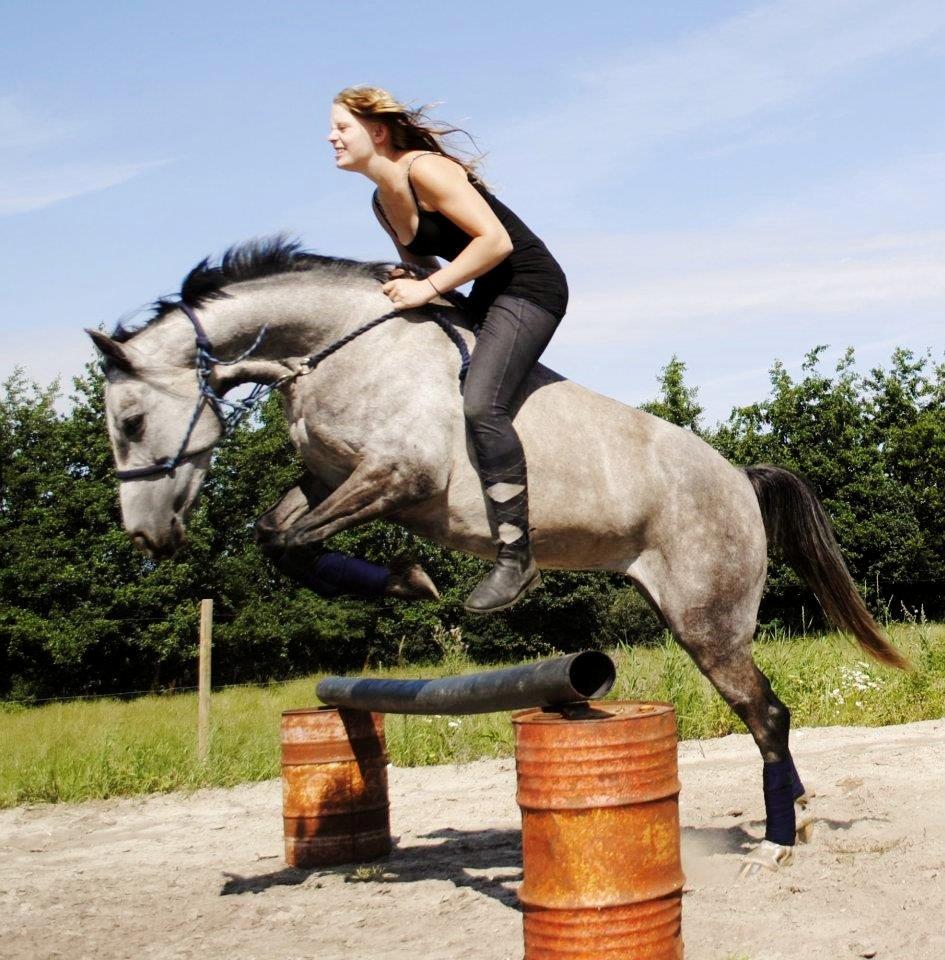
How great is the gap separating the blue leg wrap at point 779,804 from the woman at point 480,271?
1646 mm

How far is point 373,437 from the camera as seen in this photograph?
13.6 ft

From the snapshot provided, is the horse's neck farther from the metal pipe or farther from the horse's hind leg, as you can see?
the horse's hind leg

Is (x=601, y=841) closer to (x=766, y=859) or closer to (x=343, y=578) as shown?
(x=343, y=578)

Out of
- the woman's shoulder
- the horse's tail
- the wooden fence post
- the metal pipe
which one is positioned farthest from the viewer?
the wooden fence post

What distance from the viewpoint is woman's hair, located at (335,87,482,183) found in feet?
14.0

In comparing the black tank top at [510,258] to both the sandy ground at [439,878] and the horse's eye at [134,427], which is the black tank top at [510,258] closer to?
the horse's eye at [134,427]

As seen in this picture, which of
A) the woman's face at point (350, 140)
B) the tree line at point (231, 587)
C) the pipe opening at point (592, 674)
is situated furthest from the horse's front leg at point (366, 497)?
the tree line at point (231, 587)

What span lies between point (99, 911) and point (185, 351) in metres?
2.56

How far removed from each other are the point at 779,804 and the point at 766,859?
0.94ft

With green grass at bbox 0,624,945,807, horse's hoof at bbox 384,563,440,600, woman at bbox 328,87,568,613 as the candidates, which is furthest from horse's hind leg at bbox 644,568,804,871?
green grass at bbox 0,624,945,807

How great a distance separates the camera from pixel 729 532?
4969 mm

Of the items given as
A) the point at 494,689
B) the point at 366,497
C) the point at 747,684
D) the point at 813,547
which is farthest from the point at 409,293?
the point at 813,547

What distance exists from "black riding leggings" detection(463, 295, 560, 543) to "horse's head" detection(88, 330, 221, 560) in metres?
1.07

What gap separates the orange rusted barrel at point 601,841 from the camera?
3.48 m
